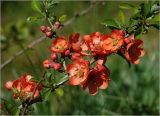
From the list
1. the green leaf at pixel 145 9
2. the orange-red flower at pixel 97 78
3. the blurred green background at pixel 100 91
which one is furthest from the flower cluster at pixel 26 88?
the blurred green background at pixel 100 91

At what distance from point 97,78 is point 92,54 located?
10 cm

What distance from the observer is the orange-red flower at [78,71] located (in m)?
1.67

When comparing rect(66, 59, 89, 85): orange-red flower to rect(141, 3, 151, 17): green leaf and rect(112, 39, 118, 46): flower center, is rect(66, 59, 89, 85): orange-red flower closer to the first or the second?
rect(112, 39, 118, 46): flower center

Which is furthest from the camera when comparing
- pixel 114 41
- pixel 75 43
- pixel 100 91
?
pixel 100 91

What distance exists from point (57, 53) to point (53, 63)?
0.22ft

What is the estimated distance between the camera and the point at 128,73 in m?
3.83

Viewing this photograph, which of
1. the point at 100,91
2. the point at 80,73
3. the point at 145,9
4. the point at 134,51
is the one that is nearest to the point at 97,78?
the point at 80,73

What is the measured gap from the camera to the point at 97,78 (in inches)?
68.6

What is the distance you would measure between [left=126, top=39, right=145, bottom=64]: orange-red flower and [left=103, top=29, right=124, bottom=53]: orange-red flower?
0.13 ft

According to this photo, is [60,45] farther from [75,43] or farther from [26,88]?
[26,88]

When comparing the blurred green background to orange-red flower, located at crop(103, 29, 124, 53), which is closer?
Answer: orange-red flower, located at crop(103, 29, 124, 53)

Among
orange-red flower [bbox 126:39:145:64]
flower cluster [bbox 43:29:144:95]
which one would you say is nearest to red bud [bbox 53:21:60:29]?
flower cluster [bbox 43:29:144:95]

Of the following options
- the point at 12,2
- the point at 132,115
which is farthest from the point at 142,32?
the point at 12,2

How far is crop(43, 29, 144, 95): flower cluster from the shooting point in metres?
1.68
